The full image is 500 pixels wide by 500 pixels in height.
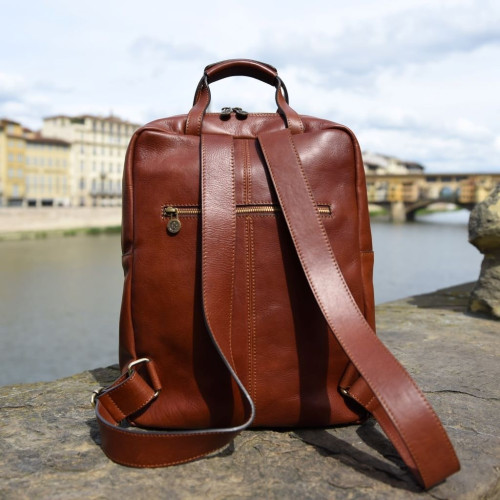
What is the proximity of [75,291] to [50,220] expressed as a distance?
60.0 ft

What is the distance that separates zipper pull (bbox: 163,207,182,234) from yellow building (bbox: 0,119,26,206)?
44013 mm

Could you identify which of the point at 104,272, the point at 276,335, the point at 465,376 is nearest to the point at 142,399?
the point at 276,335

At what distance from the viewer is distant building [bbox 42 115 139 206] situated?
1937 inches

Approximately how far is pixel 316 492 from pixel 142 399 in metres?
0.46

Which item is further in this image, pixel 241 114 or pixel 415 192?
pixel 415 192

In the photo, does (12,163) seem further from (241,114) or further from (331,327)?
(331,327)

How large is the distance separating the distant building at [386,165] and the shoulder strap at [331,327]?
67146 millimetres

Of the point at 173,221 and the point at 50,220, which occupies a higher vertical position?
the point at 173,221

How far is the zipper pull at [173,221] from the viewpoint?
1.36 metres

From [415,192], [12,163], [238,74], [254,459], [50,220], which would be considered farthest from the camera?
[415,192]

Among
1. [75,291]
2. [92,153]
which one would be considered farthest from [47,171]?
[75,291]

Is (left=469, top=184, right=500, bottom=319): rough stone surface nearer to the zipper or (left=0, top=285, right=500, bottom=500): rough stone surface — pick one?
(left=0, top=285, right=500, bottom=500): rough stone surface

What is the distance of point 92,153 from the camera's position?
165 ft

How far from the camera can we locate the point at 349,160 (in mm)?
1429
